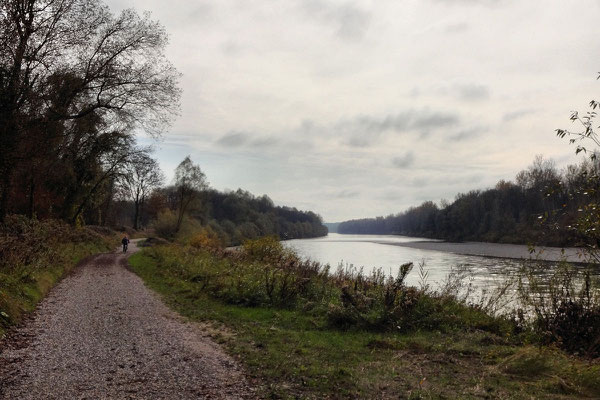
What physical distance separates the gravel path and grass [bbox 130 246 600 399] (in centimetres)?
60

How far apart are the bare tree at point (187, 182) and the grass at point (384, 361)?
4256cm

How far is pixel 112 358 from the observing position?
269 inches

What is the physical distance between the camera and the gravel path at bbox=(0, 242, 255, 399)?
552 cm

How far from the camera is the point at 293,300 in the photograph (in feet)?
40.1

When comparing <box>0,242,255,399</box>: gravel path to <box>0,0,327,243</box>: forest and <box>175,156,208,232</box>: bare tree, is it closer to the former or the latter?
<box>0,0,327,243</box>: forest

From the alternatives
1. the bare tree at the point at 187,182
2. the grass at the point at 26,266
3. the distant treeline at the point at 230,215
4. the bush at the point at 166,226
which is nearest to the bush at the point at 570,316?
the grass at the point at 26,266

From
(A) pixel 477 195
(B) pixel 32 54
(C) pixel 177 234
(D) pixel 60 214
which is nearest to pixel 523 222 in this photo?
(A) pixel 477 195

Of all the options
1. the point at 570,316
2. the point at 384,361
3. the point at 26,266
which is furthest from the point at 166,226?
the point at 570,316

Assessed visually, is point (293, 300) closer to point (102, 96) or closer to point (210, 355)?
point (210, 355)

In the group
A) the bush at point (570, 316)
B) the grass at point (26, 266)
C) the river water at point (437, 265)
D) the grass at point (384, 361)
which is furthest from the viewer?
the river water at point (437, 265)

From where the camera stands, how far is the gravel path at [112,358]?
5.52m

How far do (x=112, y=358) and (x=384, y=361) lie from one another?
4.42 meters

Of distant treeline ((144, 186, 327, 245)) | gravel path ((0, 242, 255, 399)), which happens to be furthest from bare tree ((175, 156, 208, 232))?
gravel path ((0, 242, 255, 399))

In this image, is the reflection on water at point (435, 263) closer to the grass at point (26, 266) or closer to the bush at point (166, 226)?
the grass at point (26, 266)
